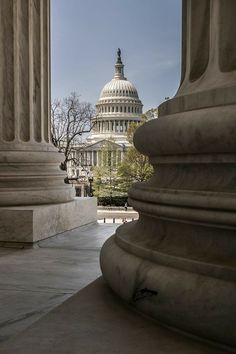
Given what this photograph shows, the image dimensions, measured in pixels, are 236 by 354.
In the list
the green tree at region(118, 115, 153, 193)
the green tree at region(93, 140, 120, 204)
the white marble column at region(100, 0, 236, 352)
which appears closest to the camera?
the white marble column at region(100, 0, 236, 352)

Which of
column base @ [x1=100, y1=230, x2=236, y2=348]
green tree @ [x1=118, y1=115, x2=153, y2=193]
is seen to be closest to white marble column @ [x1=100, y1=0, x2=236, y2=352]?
column base @ [x1=100, y1=230, x2=236, y2=348]

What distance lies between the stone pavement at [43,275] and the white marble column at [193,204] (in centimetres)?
196

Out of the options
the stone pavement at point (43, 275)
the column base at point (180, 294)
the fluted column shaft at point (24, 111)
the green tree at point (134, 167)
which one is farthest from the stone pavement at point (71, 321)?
the green tree at point (134, 167)

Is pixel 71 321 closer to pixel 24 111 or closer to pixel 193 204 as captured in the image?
pixel 193 204

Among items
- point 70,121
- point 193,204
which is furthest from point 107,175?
point 193,204

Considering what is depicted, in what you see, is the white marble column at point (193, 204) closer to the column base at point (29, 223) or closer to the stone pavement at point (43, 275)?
the stone pavement at point (43, 275)

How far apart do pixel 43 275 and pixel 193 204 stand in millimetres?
7308

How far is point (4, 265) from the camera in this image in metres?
14.6

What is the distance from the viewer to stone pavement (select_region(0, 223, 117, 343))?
366 inches

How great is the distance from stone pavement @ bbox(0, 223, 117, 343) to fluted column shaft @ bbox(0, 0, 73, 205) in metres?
2.32

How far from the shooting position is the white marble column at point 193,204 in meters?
6.23

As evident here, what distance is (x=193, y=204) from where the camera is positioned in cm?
684

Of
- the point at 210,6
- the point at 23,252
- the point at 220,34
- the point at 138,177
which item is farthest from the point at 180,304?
the point at 138,177

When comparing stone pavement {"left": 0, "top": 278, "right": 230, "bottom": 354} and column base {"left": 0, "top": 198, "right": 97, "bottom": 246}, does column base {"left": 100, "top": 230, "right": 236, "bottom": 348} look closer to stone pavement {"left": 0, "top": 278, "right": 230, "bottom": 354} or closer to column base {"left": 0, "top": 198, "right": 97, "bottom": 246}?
Result: stone pavement {"left": 0, "top": 278, "right": 230, "bottom": 354}
